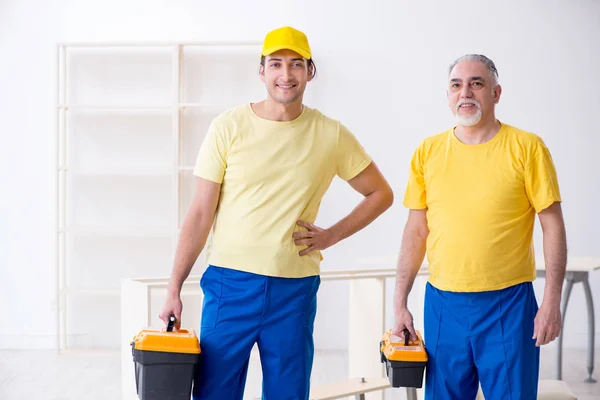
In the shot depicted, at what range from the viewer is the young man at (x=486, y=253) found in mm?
1876

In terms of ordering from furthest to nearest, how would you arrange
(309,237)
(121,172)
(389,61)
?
(389,61)
(121,172)
(309,237)

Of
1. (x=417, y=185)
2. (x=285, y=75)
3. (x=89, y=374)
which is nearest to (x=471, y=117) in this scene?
(x=417, y=185)

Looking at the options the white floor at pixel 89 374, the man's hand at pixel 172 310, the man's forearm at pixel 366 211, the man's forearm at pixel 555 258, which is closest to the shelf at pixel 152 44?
the white floor at pixel 89 374

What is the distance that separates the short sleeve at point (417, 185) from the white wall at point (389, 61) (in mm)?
2930

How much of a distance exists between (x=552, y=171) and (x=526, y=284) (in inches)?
12.0

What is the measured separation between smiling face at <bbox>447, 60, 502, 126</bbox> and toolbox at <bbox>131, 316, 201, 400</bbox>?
36.9 inches

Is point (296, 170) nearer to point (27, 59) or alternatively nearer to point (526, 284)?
point (526, 284)

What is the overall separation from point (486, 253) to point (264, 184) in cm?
61

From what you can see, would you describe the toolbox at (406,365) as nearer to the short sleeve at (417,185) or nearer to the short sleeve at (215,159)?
the short sleeve at (417,185)

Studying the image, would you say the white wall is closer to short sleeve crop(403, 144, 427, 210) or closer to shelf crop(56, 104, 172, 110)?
shelf crop(56, 104, 172, 110)

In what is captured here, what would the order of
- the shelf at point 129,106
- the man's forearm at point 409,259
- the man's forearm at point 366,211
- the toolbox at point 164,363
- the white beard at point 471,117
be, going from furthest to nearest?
the shelf at point 129,106, the man's forearm at point 366,211, the man's forearm at point 409,259, the white beard at point 471,117, the toolbox at point 164,363

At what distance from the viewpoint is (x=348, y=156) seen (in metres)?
2.07

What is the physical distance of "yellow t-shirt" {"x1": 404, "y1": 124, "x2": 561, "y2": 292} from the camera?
189 cm

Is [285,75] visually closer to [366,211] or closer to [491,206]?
[366,211]
